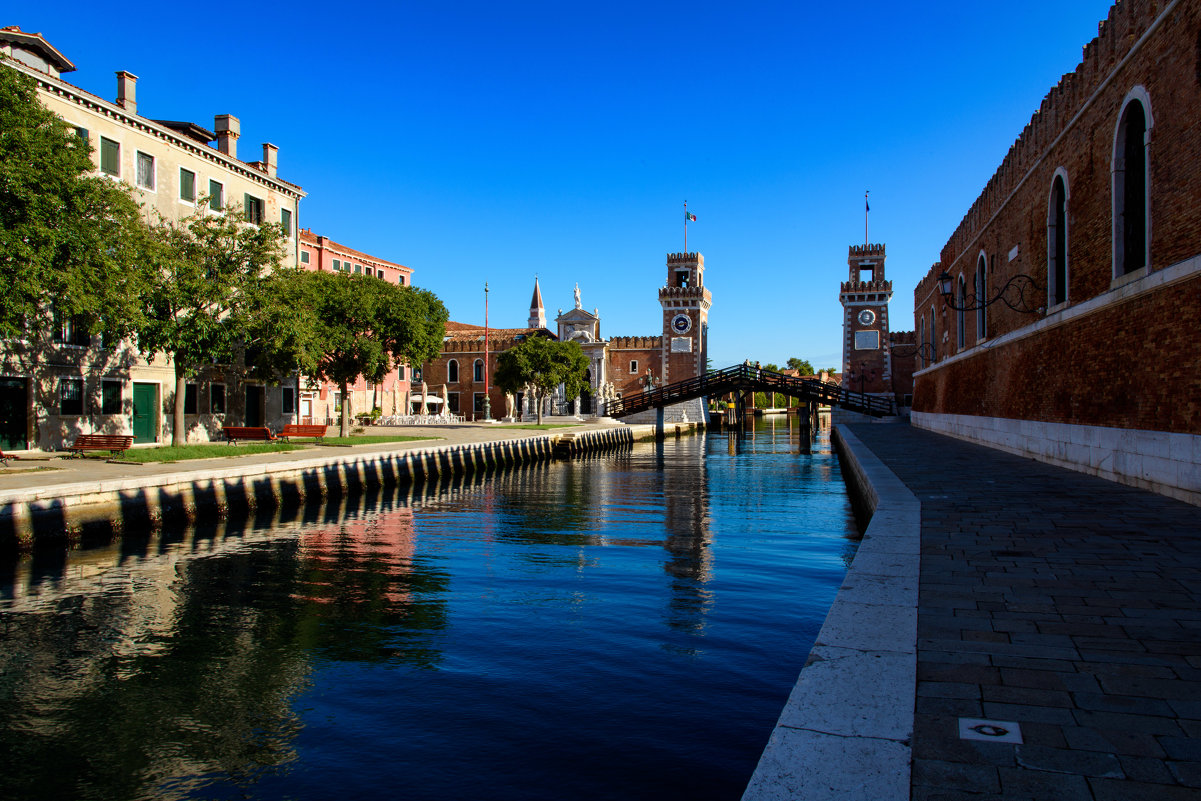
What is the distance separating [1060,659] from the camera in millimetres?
4285

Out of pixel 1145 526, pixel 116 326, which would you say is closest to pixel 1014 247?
pixel 1145 526

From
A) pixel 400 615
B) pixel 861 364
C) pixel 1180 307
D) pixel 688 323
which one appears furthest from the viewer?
pixel 688 323

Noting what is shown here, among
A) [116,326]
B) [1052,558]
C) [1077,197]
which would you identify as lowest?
[1052,558]

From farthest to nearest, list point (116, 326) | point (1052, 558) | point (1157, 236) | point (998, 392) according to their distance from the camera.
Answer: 1. point (998, 392)
2. point (116, 326)
3. point (1157, 236)
4. point (1052, 558)

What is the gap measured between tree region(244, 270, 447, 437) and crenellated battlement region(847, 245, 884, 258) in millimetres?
39673

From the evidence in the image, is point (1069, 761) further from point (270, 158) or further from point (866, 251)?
point (866, 251)

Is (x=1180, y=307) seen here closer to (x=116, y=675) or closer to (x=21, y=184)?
(x=116, y=675)

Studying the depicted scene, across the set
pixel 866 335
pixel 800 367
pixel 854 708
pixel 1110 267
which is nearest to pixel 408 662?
pixel 854 708

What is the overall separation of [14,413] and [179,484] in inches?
400

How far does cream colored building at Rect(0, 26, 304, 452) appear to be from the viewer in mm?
22484

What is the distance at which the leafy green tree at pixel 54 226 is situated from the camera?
16469mm

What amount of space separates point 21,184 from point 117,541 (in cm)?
812

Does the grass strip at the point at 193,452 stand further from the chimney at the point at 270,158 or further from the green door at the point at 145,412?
the chimney at the point at 270,158

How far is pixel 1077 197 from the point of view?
1609 cm
